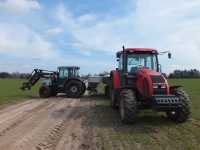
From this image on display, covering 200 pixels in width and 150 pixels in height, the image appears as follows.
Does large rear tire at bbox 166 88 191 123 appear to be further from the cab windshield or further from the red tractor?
the cab windshield

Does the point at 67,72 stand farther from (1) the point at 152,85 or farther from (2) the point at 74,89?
(1) the point at 152,85

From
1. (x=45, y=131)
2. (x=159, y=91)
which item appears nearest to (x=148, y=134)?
(x=159, y=91)

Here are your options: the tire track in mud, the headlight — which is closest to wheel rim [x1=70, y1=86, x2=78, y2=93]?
the tire track in mud

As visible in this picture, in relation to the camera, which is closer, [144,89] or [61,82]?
[144,89]

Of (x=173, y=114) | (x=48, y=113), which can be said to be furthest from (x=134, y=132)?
(x=48, y=113)

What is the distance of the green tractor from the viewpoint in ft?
84.5

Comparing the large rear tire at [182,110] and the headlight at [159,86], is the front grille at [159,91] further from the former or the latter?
the large rear tire at [182,110]

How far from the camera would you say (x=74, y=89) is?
25.8m

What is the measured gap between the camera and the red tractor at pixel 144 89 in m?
12.1

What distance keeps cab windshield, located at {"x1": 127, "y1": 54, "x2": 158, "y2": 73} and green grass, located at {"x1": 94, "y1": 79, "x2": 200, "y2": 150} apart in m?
1.93

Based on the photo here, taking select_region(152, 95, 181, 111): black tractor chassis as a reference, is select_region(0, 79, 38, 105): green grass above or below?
below

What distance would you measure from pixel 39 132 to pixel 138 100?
4100 millimetres

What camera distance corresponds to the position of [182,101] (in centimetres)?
1221

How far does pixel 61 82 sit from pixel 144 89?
46.2ft
